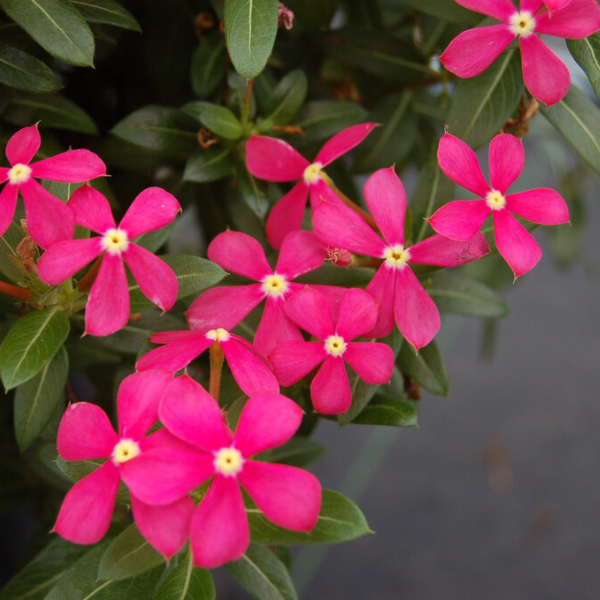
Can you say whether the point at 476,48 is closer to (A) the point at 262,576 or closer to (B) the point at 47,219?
(B) the point at 47,219

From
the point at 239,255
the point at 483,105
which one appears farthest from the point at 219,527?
the point at 483,105

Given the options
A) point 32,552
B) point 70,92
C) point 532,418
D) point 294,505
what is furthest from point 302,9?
point 532,418

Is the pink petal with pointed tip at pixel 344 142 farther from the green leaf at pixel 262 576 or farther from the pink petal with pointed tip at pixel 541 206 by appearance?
the green leaf at pixel 262 576

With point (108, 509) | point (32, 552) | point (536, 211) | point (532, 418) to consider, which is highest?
point (536, 211)

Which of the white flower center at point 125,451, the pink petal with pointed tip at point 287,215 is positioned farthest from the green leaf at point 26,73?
the white flower center at point 125,451

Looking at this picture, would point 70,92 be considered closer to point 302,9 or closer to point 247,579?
point 302,9

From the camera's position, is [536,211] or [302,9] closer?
[536,211]

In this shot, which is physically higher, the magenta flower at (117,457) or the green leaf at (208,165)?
the green leaf at (208,165)
